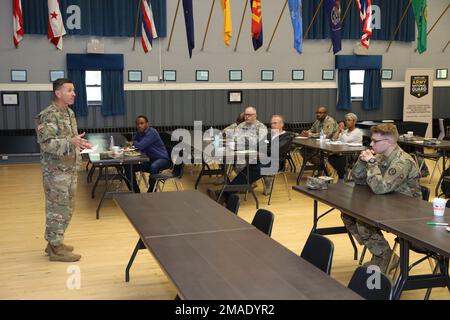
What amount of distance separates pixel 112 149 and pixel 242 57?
6.96m

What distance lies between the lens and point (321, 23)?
1459cm

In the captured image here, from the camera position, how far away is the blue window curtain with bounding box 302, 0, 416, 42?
14.5 metres

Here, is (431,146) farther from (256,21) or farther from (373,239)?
(373,239)

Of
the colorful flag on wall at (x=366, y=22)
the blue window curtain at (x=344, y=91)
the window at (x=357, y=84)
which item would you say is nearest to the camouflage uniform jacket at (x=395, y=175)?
the colorful flag on wall at (x=366, y=22)

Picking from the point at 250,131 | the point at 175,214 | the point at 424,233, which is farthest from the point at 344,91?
the point at 424,233

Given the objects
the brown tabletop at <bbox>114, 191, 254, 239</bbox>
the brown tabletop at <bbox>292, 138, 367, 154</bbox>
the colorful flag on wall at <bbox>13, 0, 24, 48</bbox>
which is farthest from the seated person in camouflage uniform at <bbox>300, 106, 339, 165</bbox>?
the colorful flag on wall at <bbox>13, 0, 24, 48</bbox>

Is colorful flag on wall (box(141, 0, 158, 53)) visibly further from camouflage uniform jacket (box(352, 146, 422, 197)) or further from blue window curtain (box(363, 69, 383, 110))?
camouflage uniform jacket (box(352, 146, 422, 197))

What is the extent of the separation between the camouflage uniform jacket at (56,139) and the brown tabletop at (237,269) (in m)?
2.12

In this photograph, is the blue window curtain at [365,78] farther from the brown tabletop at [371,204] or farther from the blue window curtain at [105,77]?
the brown tabletop at [371,204]

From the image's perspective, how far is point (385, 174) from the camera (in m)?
4.79

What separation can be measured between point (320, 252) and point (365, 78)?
12.5 metres

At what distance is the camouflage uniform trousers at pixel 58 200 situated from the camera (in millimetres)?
5594

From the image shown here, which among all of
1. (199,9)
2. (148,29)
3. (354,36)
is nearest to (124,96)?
(148,29)
